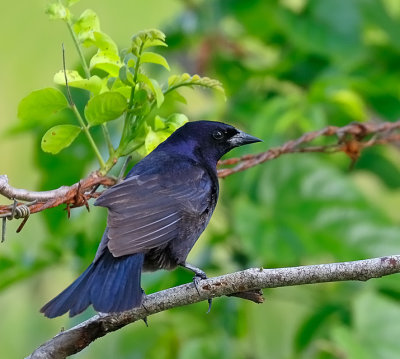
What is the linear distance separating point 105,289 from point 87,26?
71 centimetres

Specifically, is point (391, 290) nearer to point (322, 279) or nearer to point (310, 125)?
point (310, 125)

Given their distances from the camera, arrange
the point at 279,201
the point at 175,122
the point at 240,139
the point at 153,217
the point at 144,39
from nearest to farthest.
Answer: the point at 144,39 < the point at 175,122 < the point at 153,217 < the point at 240,139 < the point at 279,201

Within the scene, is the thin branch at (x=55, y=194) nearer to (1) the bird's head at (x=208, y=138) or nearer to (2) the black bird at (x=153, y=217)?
(2) the black bird at (x=153, y=217)

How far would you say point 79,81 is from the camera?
2121mm

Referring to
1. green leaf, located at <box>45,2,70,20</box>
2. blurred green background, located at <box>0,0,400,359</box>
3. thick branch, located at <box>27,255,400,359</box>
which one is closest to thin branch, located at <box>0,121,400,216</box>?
thick branch, located at <box>27,255,400,359</box>

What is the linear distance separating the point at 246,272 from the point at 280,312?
101 inches

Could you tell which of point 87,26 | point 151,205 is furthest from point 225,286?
point 87,26

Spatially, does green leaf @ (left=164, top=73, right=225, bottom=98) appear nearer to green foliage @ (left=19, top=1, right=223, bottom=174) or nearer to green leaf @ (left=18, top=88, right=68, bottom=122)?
green foliage @ (left=19, top=1, right=223, bottom=174)

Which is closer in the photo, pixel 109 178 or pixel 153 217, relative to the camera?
pixel 109 178

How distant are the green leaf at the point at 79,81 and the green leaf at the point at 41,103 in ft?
0.12

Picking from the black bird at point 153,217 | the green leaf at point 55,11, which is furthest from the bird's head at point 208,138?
the green leaf at point 55,11

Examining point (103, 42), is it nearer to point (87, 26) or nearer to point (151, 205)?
point (87, 26)

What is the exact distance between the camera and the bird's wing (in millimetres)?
2328

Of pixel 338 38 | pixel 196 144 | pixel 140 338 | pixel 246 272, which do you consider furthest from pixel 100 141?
pixel 246 272
